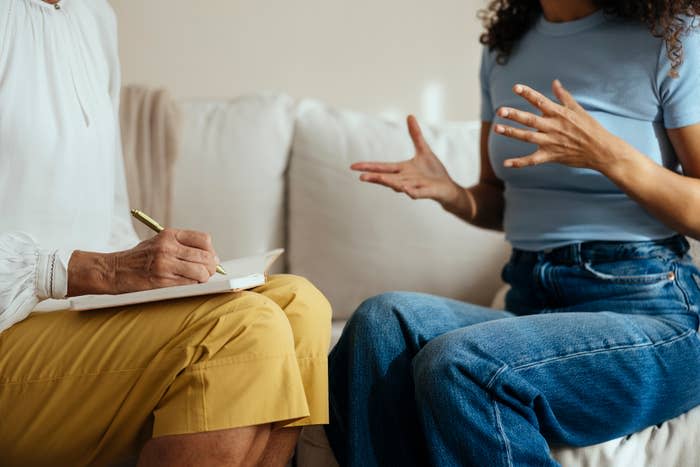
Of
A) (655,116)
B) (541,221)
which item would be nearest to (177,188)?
(541,221)

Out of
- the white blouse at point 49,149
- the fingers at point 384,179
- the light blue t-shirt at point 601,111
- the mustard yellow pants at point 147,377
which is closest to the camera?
the mustard yellow pants at point 147,377

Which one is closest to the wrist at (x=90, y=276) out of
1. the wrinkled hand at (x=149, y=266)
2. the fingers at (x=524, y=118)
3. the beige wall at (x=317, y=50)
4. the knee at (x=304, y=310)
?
the wrinkled hand at (x=149, y=266)

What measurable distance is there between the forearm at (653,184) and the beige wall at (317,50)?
1.19 metres

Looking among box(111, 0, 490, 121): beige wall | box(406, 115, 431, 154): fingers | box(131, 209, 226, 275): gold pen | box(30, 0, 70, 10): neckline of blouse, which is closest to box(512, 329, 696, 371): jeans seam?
box(131, 209, 226, 275): gold pen

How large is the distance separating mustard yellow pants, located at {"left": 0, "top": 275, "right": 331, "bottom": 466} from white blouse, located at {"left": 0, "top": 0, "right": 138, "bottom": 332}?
0.24ft

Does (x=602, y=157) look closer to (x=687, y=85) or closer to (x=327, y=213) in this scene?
(x=687, y=85)

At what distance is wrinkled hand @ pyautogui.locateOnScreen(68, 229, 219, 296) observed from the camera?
112 cm

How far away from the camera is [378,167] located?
59.9 inches

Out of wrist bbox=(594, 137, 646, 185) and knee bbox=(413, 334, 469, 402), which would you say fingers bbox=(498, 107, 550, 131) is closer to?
wrist bbox=(594, 137, 646, 185)

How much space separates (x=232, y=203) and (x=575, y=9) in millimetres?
905

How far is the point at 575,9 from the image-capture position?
1.46 m

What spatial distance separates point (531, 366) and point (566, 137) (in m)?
0.36

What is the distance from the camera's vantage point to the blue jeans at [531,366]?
1.12 m

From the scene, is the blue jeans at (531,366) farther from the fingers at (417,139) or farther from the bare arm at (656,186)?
the fingers at (417,139)
